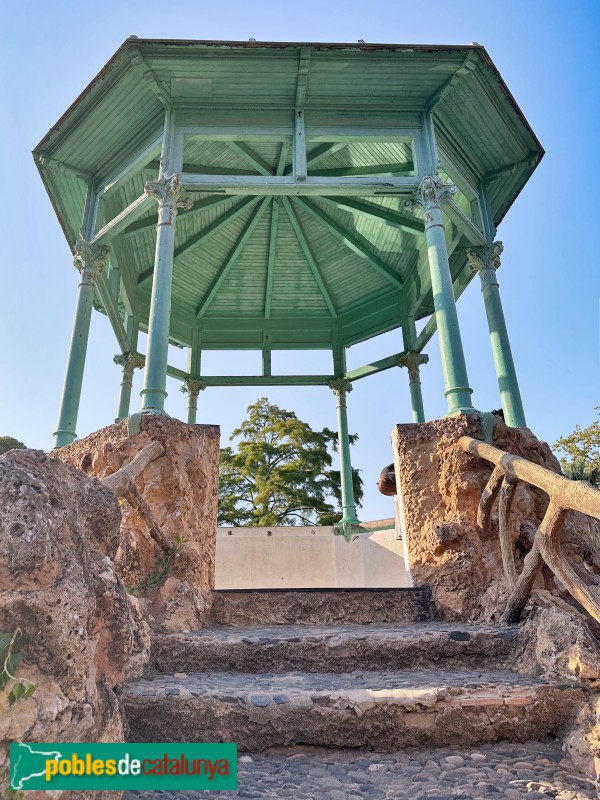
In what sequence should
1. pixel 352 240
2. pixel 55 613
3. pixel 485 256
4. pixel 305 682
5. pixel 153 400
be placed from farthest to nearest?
1. pixel 352 240
2. pixel 485 256
3. pixel 153 400
4. pixel 305 682
5. pixel 55 613

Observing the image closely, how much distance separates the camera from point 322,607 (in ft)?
15.0

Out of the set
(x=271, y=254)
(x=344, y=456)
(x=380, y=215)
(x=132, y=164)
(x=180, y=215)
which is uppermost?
(x=271, y=254)

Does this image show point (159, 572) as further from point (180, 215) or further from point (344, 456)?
point (344, 456)

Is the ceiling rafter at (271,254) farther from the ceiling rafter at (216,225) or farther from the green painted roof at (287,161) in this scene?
the ceiling rafter at (216,225)

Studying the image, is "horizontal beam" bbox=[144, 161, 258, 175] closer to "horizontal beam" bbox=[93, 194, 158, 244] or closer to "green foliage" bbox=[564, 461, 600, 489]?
"horizontal beam" bbox=[93, 194, 158, 244]

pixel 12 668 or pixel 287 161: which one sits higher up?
pixel 287 161

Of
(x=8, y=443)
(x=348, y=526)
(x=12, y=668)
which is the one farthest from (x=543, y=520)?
(x=8, y=443)

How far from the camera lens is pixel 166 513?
473 cm

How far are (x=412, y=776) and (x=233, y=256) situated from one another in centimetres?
1031

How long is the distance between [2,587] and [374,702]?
1.82 metres

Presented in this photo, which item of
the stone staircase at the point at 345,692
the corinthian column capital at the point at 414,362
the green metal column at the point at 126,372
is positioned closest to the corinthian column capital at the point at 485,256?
the corinthian column capital at the point at 414,362

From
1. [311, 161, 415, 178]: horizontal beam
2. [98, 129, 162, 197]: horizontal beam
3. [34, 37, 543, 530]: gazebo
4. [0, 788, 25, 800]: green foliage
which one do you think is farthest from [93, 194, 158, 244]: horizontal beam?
[0, 788, 25, 800]: green foliage

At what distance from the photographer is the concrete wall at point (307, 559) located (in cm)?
1166

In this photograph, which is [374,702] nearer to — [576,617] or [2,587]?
[576,617]
